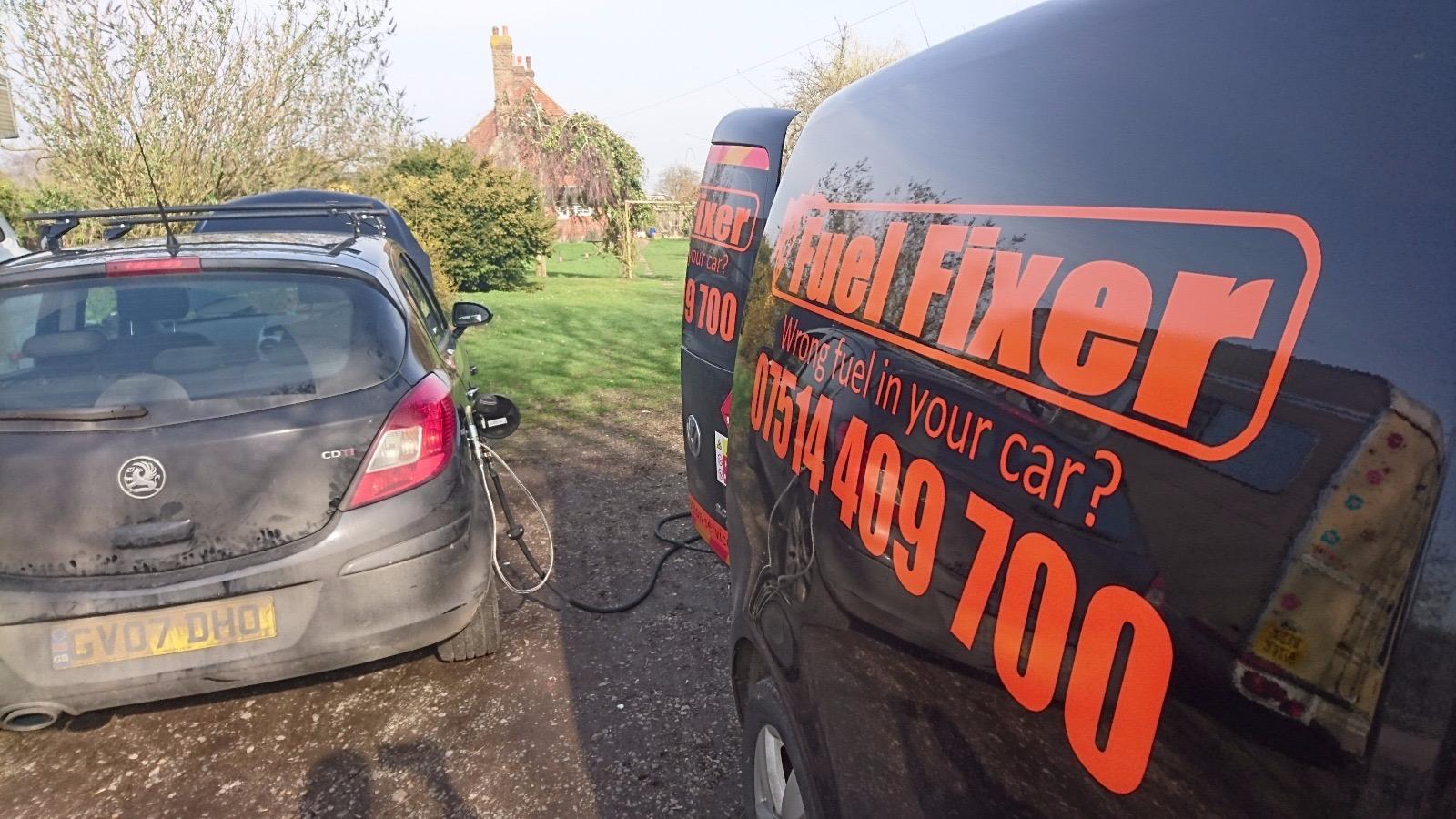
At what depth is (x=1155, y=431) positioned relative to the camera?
3.25 ft

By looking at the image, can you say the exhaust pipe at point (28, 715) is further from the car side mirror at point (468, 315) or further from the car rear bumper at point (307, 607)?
the car side mirror at point (468, 315)

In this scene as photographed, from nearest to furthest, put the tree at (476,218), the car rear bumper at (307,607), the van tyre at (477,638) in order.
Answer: the car rear bumper at (307,607)
the van tyre at (477,638)
the tree at (476,218)

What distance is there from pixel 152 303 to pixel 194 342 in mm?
223

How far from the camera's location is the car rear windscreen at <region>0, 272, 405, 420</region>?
2770 mm

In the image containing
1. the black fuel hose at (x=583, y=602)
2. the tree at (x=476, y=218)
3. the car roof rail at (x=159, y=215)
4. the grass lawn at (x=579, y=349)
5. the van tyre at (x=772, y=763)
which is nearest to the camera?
the van tyre at (x=772, y=763)

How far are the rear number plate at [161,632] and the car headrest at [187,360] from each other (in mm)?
733

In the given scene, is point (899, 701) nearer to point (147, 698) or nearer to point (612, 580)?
point (147, 698)

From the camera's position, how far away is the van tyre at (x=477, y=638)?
3475 millimetres

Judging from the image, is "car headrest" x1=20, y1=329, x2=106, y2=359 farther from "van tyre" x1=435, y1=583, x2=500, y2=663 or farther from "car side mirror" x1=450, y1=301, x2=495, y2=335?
"car side mirror" x1=450, y1=301, x2=495, y2=335

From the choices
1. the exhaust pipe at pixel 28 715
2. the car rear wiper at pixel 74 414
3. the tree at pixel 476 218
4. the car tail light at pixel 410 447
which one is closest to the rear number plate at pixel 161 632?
the exhaust pipe at pixel 28 715

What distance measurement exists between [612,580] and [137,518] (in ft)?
6.79

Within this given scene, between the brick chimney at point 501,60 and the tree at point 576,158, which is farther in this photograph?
the brick chimney at point 501,60

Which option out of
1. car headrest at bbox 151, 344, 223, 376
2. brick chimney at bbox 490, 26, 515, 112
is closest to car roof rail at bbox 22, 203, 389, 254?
car headrest at bbox 151, 344, 223, 376

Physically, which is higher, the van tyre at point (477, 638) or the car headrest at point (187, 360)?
the car headrest at point (187, 360)
